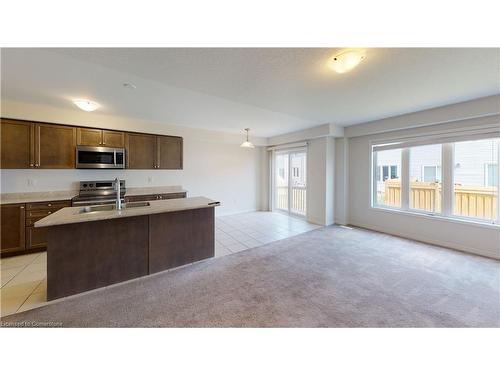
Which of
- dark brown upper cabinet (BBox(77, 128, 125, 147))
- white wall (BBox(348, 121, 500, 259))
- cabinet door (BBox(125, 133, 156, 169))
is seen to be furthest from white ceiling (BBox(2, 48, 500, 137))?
white wall (BBox(348, 121, 500, 259))

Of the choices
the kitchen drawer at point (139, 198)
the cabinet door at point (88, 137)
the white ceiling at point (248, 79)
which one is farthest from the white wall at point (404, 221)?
the cabinet door at point (88, 137)

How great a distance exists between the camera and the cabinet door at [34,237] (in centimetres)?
307

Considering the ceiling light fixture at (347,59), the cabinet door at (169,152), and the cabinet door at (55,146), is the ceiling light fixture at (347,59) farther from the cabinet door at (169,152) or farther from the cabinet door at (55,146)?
the cabinet door at (55,146)

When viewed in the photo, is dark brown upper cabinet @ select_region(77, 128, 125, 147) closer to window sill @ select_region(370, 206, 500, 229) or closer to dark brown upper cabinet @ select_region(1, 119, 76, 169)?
dark brown upper cabinet @ select_region(1, 119, 76, 169)

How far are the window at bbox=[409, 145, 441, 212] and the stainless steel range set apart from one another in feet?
19.9

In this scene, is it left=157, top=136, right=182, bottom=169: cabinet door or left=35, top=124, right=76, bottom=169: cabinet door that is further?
left=157, top=136, right=182, bottom=169: cabinet door

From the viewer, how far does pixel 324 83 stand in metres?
2.46

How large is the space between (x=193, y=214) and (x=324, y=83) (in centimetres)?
255

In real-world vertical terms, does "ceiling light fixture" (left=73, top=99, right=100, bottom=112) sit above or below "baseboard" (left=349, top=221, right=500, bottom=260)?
above

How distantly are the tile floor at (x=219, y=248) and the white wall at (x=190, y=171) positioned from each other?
924 millimetres

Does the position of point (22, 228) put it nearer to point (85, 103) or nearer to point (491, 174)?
point (85, 103)

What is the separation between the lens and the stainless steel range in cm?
357

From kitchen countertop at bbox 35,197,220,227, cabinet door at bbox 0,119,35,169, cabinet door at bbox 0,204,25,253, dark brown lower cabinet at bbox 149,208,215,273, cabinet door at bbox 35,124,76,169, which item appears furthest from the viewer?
cabinet door at bbox 35,124,76,169
